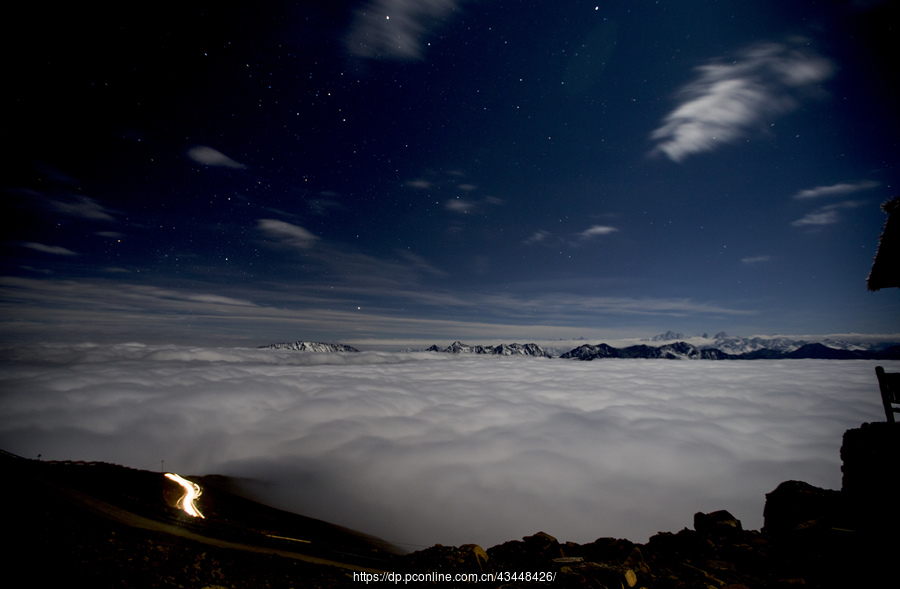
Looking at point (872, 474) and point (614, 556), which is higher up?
point (872, 474)

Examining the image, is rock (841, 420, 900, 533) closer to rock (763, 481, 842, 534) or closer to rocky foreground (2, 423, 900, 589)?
rocky foreground (2, 423, 900, 589)

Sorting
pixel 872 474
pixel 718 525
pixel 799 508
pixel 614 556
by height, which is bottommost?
pixel 614 556

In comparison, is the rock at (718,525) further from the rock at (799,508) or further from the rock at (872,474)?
the rock at (872,474)

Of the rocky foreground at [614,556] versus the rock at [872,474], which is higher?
the rock at [872,474]

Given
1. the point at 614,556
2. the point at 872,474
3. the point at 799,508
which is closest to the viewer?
the point at 872,474

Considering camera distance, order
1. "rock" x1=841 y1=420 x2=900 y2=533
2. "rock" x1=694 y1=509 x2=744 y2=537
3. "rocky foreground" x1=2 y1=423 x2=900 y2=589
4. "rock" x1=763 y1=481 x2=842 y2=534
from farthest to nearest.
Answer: "rock" x1=694 y1=509 x2=744 y2=537, "rock" x1=763 y1=481 x2=842 y2=534, "rock" x1=841 y1=420 x2=900 y2=533, "rocky foreground" x1=2 y1=423 x2=900 y2=589

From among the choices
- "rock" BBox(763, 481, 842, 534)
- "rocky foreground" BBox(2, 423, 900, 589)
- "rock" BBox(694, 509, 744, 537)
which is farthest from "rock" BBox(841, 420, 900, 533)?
"rock" BBox(694, 509, 744, 537)

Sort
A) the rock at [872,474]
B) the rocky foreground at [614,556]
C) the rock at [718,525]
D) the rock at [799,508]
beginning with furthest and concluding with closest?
1. the rock at [718,525]
2. the rock at [799,508]
3. the rock at [872,474]
4. the rocky foreground at [614,556]

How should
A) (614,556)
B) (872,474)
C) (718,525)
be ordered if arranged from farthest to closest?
1. (718,525)
2. (614,556)
3. (872,474)

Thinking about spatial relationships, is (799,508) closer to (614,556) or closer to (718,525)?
(718,525)

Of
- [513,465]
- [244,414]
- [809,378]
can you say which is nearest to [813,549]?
[513,465]

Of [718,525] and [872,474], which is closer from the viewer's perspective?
[872,474]

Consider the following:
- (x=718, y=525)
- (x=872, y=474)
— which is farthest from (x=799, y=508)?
(x=718, y=525)

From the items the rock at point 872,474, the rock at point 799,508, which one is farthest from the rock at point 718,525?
the rock at point 872,474
